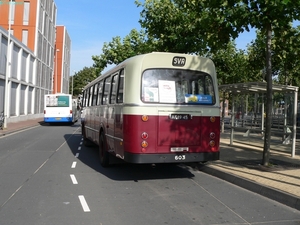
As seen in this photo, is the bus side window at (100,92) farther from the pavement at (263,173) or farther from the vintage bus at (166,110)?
the pavement at (263,173)

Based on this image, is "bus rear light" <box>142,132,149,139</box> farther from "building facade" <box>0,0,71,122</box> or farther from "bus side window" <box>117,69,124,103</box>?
"building facade" <box>0,0,71,122</box>

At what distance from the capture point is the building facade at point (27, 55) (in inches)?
1218

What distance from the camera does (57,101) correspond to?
30.2 meters

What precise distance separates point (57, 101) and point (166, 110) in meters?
23.8

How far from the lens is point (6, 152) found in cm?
1289

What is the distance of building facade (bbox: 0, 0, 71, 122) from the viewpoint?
1218 inches

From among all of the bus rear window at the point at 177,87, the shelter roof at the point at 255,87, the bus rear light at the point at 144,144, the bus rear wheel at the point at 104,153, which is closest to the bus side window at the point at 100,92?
the bus rear wheel at the point at 104,153

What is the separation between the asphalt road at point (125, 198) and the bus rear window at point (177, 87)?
1917 millimetres

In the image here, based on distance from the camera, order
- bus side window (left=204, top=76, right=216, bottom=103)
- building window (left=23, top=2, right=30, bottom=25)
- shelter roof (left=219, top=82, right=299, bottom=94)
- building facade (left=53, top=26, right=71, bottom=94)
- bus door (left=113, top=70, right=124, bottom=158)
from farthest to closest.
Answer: building facade (left=53, top=26, right=71, bottom=94), building window (left=23, top=2, right=30, bottom=25), shelter roof (left=219, top=82, right=299, bottom=94), bus side window (left=204, top=76, right=216, bottom=103), bus door (left=113, top=70, right=124, bottom=158)

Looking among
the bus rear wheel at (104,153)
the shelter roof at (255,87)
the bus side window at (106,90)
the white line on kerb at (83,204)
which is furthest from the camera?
the shelter roof at (255,87)

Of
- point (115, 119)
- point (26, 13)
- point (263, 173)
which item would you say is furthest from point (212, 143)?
point (26, 13)

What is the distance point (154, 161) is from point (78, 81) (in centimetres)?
8776

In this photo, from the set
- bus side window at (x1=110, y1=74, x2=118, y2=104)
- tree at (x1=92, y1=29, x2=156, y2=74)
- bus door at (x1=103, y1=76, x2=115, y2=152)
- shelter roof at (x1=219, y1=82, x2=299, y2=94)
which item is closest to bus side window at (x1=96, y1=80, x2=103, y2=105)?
bus door at (x1=103, y1=76, x2=115, y2=152)

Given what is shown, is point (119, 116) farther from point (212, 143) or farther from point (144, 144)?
point (212, 143)
